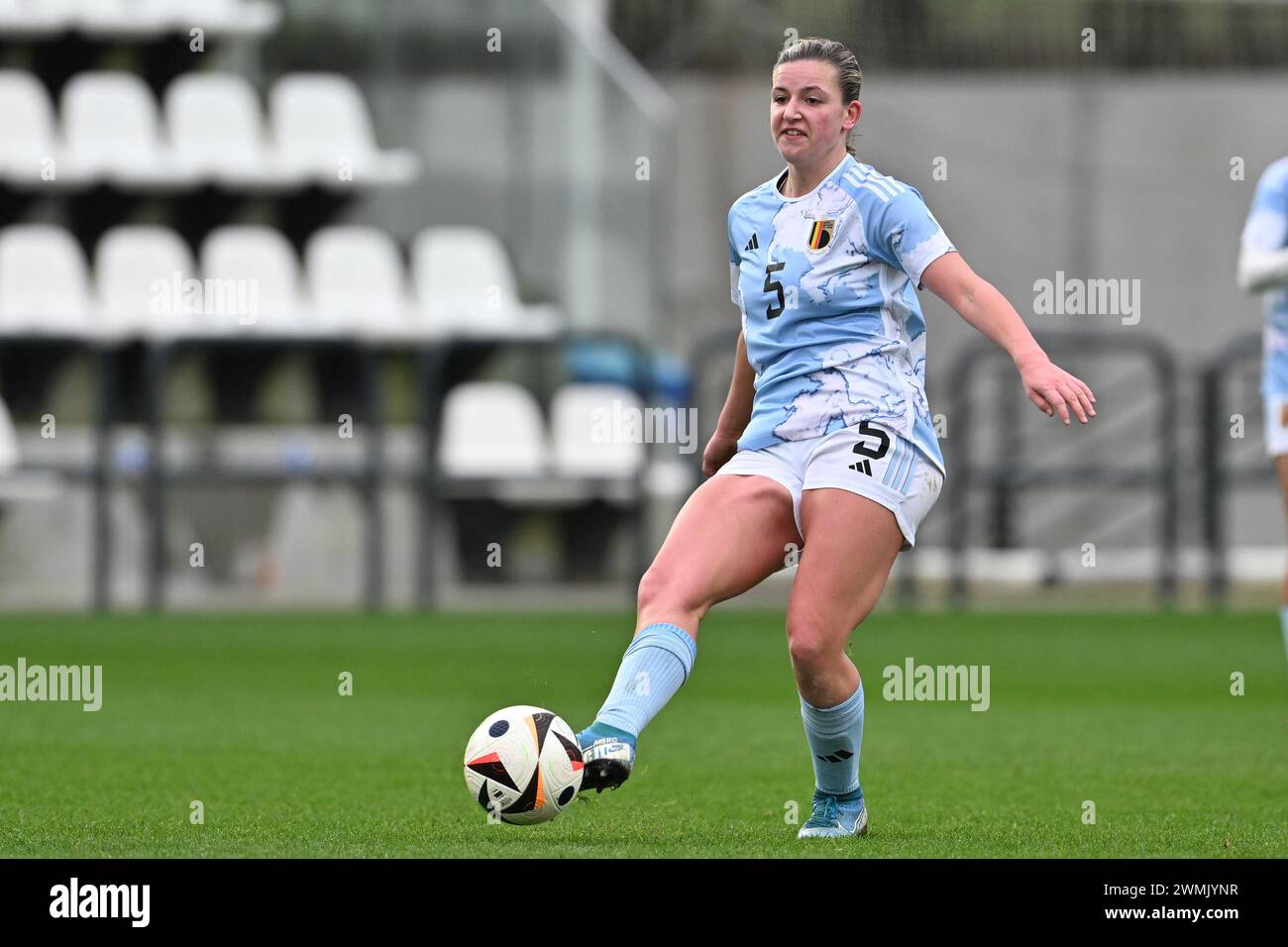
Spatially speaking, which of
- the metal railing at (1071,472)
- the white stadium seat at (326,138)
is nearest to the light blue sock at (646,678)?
the metal railing at (1071,472)

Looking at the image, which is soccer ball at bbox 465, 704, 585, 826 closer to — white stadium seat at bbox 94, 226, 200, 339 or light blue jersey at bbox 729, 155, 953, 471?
light blue jersey at bbox 729, 155, 953, 471

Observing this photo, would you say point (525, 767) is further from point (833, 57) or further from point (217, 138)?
point (217, 138)

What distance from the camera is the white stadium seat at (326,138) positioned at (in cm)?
1761

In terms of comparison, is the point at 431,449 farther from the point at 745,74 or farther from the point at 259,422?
the point at 745,74

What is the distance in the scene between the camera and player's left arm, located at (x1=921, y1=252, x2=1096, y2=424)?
4.30 meters

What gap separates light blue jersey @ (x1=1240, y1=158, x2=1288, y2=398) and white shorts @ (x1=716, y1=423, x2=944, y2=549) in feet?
10.2

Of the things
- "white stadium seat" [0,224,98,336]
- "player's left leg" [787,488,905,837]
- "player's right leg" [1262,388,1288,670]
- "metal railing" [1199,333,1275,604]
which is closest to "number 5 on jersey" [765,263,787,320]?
"player's left leg" [787,488,905,837]

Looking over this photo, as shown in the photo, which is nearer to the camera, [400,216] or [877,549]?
[877,549]

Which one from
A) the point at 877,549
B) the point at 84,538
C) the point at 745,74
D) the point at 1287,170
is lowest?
the point at 84,538

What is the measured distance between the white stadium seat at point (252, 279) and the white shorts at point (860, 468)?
12.1 m
